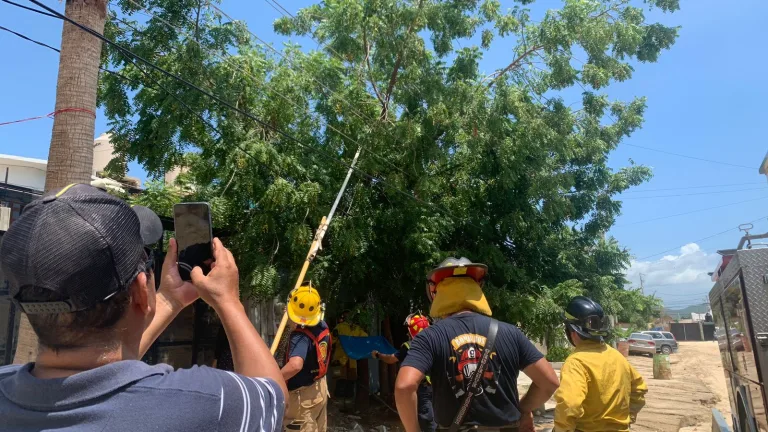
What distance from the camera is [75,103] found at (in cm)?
509

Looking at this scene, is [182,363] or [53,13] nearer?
A: [53,13]

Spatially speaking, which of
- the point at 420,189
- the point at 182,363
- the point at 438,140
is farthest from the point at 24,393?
the point at 438,140

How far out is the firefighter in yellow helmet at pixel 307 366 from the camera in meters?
5.52

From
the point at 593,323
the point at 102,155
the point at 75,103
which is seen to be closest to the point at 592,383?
the point at 593,323

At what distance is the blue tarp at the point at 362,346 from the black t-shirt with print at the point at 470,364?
6466mm

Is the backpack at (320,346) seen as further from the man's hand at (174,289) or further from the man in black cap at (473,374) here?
the man's hand at (174,289)

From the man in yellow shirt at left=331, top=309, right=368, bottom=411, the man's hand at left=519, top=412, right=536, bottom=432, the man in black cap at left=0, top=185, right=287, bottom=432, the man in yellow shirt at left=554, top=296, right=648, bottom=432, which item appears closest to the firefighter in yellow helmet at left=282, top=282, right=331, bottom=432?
the man's hand at left=519, top=412, right=536, bottom=432

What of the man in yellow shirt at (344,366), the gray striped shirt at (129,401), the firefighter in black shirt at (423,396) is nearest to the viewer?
the gray striped shirt at (129,401)

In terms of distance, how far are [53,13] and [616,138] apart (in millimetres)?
12123

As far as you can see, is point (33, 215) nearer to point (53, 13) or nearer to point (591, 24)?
point (53, 13)

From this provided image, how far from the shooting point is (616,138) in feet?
43.6

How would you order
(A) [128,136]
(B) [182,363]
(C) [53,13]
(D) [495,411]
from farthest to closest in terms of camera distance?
1. (A) [128,136]
2. (B) [182,363]
3. (C) [53,13]
4. (D) [495,411]

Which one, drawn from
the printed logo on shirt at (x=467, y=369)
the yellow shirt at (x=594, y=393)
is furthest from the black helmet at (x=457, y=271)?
the yellow shirt at (x=594, y=393)

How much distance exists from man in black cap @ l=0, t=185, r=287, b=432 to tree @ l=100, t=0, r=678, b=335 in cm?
683
